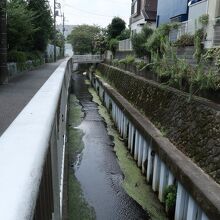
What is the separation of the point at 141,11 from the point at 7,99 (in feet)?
95.0

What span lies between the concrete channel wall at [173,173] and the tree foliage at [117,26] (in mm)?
34421

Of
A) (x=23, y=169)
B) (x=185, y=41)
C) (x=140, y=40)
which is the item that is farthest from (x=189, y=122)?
(x=140, y=40)

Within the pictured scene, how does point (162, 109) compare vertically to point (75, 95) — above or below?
above

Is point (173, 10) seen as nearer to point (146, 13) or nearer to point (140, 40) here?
point (140, 40)

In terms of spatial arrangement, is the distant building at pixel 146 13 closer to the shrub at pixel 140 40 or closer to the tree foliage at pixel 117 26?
the tree foliage at pixel 117 26

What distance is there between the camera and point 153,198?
7141mm

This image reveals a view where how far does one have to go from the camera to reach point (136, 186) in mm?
7844

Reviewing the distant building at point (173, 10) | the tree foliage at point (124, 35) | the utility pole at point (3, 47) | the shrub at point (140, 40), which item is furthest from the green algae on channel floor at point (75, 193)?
the tree foliage at point (124, 35)

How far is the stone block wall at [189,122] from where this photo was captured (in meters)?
5.60

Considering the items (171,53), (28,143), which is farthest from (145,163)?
(28,143)

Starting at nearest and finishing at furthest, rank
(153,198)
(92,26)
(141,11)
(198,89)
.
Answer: (153,198), (198,89), (141,11), (92,26)

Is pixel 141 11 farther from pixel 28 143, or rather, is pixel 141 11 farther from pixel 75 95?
pixel 28 143

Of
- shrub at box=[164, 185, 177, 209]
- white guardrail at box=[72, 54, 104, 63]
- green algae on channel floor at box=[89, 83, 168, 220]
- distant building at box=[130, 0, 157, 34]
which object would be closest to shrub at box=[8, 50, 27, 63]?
green algae on channel floor at box=[89, 83, 168, 220]

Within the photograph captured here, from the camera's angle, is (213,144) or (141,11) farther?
(141,11)
